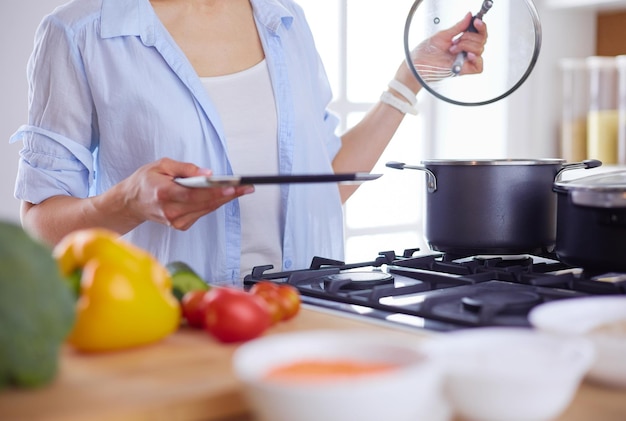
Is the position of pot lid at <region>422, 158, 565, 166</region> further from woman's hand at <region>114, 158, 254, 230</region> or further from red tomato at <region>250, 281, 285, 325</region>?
red tomato at <region>250, 281, 285, 325</region>

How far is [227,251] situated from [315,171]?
0.80 ft

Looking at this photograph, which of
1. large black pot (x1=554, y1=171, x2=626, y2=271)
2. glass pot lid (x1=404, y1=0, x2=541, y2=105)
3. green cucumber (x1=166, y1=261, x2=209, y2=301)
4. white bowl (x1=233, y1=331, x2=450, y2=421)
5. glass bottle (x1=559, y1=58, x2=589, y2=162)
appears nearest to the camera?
white bowl (x1=233, y1=331, x2=450, y2=421)

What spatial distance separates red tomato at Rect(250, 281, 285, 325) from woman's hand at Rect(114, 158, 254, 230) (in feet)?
0.81

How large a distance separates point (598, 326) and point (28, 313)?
52 cm

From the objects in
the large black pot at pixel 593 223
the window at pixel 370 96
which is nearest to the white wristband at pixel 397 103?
the large black pot at pixel 593 223

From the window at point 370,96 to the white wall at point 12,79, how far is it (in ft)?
3.63

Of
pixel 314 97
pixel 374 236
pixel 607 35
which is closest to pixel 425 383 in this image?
pixel 314 97

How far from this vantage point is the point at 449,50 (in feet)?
4.77

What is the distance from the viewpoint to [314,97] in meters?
1.65

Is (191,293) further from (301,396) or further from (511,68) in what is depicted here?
(511,68)

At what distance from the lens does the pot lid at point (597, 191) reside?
1039 mm

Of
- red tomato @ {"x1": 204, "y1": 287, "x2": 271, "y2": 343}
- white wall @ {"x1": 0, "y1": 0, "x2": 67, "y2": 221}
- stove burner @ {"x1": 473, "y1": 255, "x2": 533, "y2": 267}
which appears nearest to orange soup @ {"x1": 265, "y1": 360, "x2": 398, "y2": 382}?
red tomato @ {"x1": 204, "y1": 287, "x2": 271, "y2": 343}

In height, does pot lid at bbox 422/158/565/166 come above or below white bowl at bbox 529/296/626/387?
above

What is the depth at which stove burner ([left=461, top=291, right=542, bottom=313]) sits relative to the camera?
0.95 m
